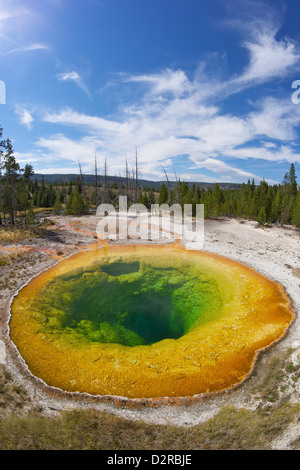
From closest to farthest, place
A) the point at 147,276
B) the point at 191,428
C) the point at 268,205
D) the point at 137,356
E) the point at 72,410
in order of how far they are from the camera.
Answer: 1. the point at 191,428
2. the point at 72,410
3. the point at 137,356
4. the point at 147,276
5. the point at 268,205

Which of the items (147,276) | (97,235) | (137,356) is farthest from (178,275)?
(97,235)

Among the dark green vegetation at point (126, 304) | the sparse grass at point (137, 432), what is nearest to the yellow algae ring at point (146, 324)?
the dark green vegetation at point (126, 304)

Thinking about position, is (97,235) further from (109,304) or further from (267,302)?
(267,302)

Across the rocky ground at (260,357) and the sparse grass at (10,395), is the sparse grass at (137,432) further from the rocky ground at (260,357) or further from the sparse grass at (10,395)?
the sparse grass at (10,395)

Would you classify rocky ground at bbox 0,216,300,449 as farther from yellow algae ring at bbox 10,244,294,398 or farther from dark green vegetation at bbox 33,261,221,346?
dark green vegetation at bbox 33,261,221,346

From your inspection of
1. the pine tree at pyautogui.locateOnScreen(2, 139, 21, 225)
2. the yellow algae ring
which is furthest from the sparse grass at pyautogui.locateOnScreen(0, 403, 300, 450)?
the pine tree at pyautogui.locateOnScreen(2, 139, 21, 225)

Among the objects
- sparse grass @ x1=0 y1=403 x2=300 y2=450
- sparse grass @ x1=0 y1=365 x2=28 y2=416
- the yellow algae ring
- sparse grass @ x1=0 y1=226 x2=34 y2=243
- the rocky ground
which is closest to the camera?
sparse grass @ x1=0 y1=403 x2=300 y2=450

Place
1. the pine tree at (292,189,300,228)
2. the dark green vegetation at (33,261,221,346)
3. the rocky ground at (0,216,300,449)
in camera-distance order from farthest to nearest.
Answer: the pine tree at (292,189,300,228) < the dark green vegetation at (33,261,221,346) < the rocky ground at (0,216,300,449)
